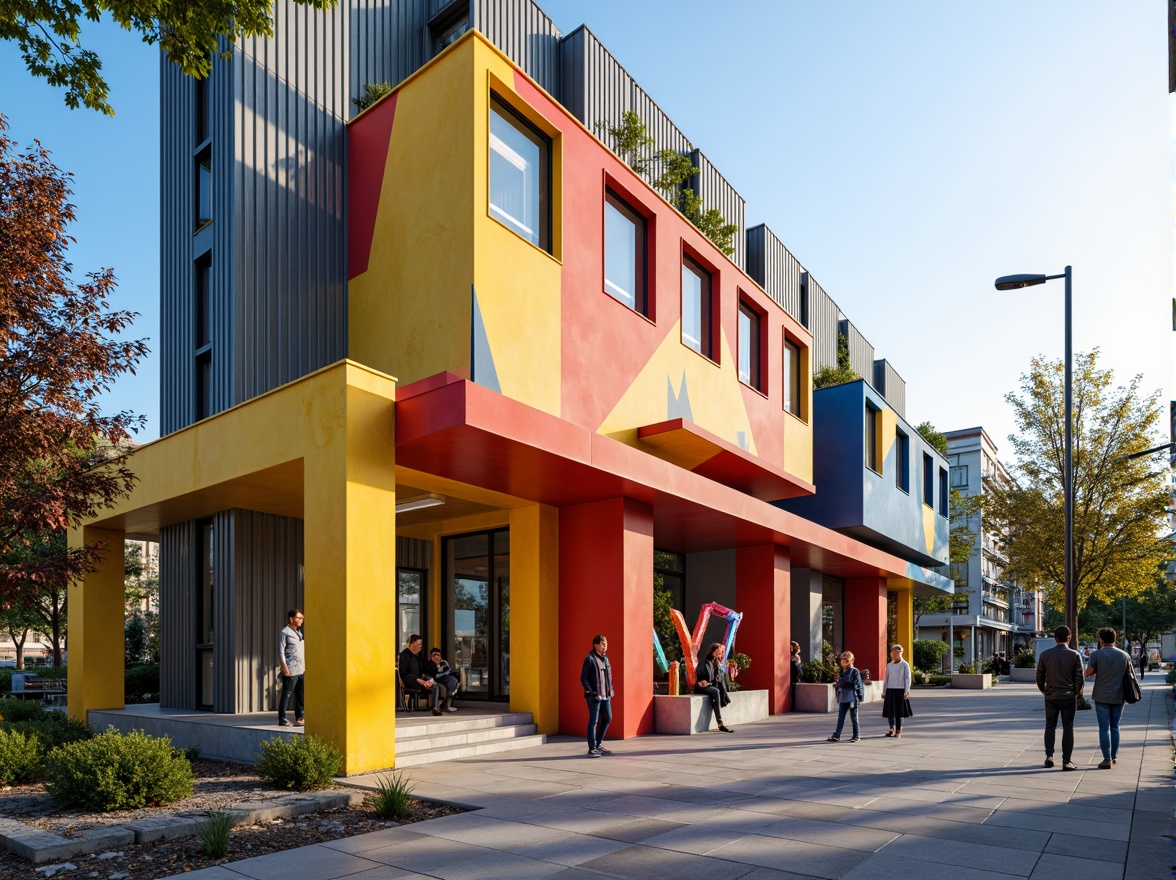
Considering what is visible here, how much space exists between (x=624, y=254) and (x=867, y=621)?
56.1 feet

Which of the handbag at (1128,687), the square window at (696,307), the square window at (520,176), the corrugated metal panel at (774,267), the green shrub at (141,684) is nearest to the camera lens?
the handbag at (1128,687)

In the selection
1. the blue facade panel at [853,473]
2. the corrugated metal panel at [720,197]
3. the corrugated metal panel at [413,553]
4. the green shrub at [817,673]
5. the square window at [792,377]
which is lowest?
the green shrub at [817,673]

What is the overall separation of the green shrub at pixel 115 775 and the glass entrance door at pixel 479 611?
832 centimetres

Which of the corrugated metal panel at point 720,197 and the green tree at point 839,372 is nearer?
the corrugated metal panel at point 720,197

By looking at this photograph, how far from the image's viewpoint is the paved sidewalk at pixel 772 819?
6.87 m

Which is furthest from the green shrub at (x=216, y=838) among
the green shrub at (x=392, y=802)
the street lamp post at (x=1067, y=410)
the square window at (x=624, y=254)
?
the street lamp post at (x=1067, y=410)

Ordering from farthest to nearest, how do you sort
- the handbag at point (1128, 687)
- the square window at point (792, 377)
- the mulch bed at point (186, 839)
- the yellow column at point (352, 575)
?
the square window at point (792, 377) < the handbag at point (1128, 687) < the yellow column at point (352, 575) < the mulch bed at point (186, 839)

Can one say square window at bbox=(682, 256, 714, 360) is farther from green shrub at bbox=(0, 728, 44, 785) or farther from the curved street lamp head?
green shrub at bbox=(0, 728, 44, 785)

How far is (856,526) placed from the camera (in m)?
25.6

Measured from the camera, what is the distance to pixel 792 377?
24.7m

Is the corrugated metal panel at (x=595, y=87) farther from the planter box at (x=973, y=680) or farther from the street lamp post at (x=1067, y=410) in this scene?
the planter box at (x=973, y=680)

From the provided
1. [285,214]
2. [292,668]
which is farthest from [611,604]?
[285,214]

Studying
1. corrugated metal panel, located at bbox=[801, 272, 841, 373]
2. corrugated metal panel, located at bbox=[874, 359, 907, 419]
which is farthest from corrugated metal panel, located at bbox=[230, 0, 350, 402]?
corrugated metal panel, located at bbox=[874, 359, 907, 419]

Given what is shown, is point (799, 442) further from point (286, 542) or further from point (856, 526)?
point (286, 542)
